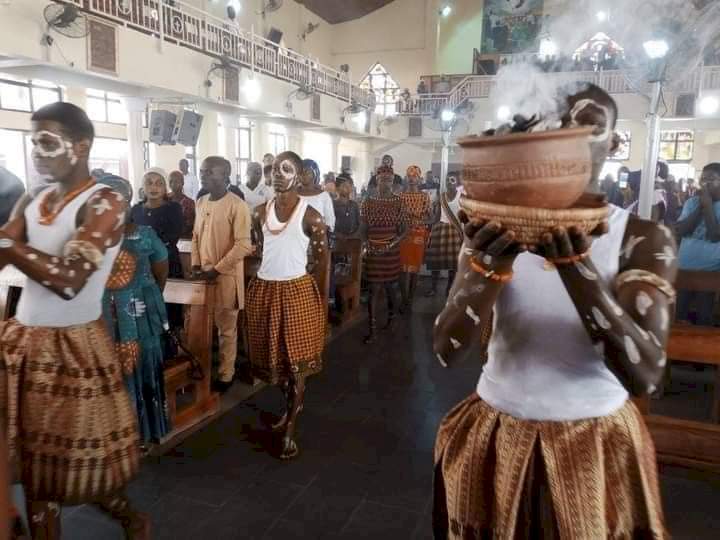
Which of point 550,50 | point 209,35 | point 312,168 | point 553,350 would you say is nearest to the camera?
point 553,350

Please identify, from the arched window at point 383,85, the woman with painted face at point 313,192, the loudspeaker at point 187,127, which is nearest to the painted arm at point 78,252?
the woman with painted face at point 313,192

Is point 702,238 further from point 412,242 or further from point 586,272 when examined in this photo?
point 586,272

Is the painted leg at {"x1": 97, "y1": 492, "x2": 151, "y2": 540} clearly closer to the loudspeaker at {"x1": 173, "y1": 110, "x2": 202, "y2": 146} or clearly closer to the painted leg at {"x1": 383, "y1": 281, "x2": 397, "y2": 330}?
the painted leg at {"x1": 383, "y1": 281, "x2": 397, "y2": 330}

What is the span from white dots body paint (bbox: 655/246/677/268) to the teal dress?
2271 millimetres

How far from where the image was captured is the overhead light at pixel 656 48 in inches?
167

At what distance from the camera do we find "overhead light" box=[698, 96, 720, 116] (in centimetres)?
1442

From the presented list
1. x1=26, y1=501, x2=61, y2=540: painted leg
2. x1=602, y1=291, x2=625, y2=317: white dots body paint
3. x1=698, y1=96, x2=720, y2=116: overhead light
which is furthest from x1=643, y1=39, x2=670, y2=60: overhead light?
x1=698, y1=96, x2=720, y2=116: overhead light

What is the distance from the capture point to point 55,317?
189 cm

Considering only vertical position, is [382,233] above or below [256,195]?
below

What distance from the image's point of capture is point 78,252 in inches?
70.5

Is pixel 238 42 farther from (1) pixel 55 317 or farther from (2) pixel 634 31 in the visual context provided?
(1) pixel 55 317

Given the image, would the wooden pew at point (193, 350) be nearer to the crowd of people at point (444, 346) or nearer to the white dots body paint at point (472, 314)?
the crowd of people at point (444, 346)

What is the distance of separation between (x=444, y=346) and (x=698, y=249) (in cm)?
404

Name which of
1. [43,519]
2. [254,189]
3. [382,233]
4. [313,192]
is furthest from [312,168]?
[43,519]
